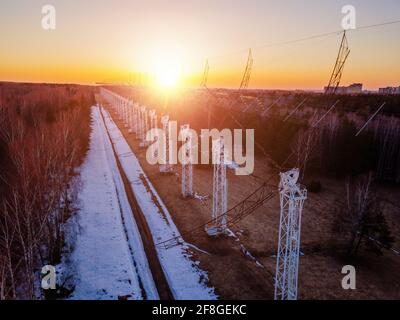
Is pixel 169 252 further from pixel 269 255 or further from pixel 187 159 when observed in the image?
pixel 187 159

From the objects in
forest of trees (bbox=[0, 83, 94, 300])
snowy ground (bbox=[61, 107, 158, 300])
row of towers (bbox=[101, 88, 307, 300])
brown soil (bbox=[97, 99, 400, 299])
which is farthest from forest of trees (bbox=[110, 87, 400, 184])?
forest of trees (bbox=[0, 83, 94, 300])

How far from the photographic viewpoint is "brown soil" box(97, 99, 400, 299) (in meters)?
17.1

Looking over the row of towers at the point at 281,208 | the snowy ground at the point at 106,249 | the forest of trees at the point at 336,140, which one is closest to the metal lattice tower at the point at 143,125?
the row of towers at the point at 281,208

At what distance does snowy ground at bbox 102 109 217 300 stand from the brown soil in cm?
61

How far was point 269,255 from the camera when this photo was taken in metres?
20.3

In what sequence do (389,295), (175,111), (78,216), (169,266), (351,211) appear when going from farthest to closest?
(175,111), (78,216), (351,211), (169,266), (389,295)

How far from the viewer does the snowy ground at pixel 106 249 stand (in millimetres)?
17078

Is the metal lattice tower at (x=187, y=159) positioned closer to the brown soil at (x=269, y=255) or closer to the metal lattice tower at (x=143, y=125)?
the brown soil at (x=269, y=255)

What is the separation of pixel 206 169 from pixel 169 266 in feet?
68.7

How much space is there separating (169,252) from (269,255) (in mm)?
6284

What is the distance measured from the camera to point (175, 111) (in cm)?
7169
